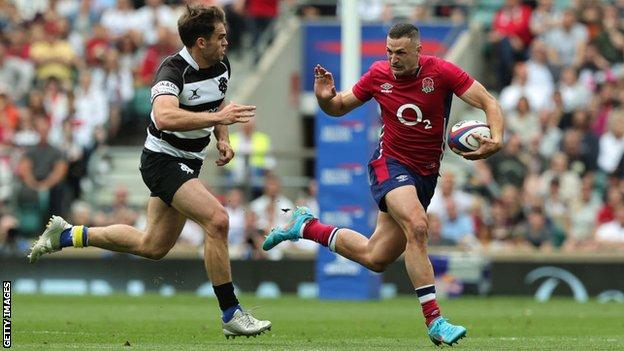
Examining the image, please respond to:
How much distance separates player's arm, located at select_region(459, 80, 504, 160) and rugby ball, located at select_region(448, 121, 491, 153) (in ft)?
0.18

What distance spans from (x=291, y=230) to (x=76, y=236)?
1.90m

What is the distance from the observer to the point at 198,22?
1282 centimetres

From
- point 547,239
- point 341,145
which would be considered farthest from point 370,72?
point 547,239

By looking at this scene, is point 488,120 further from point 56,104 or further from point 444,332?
point 56,104

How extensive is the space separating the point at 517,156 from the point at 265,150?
4059 millimetres

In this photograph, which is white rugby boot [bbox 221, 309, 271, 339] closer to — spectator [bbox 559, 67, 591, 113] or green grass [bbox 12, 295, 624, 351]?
green grass [bbox 12, 295, 624, 351]

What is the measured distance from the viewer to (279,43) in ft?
90.4

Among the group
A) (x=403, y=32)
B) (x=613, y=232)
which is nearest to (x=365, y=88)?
(x=403, y=32)

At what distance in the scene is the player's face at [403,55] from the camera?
12.7 metres

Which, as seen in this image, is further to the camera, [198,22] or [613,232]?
[613,232]

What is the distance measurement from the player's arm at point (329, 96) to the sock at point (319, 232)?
3.33 feet

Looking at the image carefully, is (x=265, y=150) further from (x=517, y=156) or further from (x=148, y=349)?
(x=148, y=349)

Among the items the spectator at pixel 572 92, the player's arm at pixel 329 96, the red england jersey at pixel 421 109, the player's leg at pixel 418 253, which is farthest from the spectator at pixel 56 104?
the player's leg at pixel 418 253

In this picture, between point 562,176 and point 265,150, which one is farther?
point 265,150
